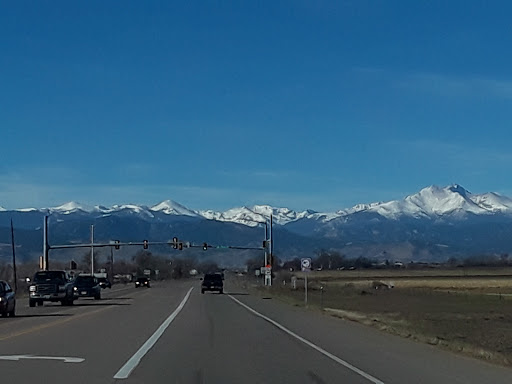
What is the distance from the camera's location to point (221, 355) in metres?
22.7

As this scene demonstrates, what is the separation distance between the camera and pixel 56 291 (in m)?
56.9

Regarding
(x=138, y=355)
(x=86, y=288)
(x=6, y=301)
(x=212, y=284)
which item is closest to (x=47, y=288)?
(x=86, y=288)

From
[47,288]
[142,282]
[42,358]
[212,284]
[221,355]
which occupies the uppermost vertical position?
[47,288]

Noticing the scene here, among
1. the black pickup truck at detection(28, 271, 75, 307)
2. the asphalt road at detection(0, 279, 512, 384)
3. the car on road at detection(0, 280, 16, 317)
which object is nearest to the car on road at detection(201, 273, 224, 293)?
the black pickup truck at detection(28, 271, 75, 307)

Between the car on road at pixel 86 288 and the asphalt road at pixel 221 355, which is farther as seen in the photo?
the car on road at pixel 86 288

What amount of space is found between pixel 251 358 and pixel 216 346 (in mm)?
3649

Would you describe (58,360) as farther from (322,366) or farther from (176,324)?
(176,324)

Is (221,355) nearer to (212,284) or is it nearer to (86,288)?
(86,288)

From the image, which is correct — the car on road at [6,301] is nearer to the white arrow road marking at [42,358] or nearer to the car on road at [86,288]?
the white arrow road marking at [42,358]

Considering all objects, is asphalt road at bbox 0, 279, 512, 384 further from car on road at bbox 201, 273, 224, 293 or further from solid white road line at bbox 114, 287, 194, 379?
car on road at bbox 201, 273, 224, 293

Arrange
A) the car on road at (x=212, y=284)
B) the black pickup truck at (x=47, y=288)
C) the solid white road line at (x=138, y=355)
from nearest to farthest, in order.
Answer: the solid white road line at (x=138, y=355), the black pickup truck at (x=47, y=288), the car on road at (x=212, y=284)

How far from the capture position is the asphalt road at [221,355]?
59.3 feet

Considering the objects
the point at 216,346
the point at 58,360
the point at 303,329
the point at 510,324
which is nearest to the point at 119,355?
the point at 58,360

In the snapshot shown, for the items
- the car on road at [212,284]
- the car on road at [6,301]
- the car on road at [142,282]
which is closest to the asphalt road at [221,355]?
the car on road at [6,301]
